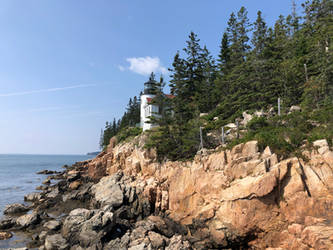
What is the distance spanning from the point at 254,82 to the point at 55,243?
2451 centimetres

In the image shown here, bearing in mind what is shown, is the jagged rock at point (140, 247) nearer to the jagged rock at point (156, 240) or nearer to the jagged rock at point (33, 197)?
the jagged rock at point (156, 240)

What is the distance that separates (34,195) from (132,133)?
1693 cm

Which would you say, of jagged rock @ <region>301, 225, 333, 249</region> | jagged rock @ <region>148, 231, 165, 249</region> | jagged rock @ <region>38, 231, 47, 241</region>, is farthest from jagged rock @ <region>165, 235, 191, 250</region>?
jagged rock @ <region>38, 231, 47, 241</region>

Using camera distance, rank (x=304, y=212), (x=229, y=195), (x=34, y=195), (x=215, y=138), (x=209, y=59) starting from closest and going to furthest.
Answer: (x=304, y=212)
(x=229, y=195)
(x=215, y=138)
(x=34, y=195)
(x=209, y=59)

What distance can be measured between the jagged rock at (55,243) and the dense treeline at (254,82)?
36.1 feet

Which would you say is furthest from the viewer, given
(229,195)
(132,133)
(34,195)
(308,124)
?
(132,133)

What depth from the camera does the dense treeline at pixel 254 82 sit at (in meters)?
18.5

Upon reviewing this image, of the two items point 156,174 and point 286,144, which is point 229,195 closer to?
point 286,144

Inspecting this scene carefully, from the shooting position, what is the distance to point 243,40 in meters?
35.3

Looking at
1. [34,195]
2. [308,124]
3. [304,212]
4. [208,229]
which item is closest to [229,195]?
[208,229]

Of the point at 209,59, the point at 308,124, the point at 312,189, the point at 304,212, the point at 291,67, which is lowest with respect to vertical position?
the point at 304,212

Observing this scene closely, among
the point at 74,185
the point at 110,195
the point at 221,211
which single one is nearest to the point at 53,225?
the point at 110,195

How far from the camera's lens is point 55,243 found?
482 inches

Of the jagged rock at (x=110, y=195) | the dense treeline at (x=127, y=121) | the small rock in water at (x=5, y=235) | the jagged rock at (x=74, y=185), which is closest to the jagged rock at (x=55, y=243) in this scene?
the small rock in water at (x=5, y=235)
